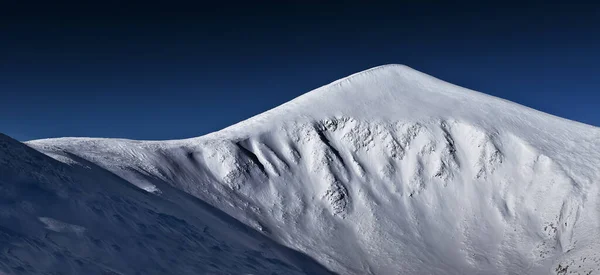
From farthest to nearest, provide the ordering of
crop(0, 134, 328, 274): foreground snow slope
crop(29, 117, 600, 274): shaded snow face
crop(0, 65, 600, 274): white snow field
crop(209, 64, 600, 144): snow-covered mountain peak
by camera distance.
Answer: crop(209, 64, 600, 144): snow-covered mountain peak, crop(29, 117, 600, 274): shaded snow face, crop(0, 65, 600, 274): white snow field, crop(0, 134, 328, 274): foreground snow slope

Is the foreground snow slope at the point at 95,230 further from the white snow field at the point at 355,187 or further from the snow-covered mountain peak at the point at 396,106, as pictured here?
the snow-covered mountain peak at the point at 396,106

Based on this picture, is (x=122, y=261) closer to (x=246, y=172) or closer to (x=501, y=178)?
(x=246, y=172)

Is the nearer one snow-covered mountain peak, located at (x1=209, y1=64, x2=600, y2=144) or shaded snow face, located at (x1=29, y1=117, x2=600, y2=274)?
shaded snow face, located at (x1=29, y1=117, x2=600, y2=274)

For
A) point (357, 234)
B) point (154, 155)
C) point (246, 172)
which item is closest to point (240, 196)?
point (246, 172)

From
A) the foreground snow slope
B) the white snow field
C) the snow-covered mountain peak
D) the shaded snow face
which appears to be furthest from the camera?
the snow-covered mountain peak

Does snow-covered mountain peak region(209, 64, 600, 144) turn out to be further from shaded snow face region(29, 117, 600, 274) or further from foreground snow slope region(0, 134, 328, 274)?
foreground snow slope region(0, 134, 328, 274)

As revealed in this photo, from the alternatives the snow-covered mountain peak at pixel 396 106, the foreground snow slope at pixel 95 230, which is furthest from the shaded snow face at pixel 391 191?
the foreground snow slope at pixel 95 230

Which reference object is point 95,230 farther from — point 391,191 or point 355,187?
point 391,191

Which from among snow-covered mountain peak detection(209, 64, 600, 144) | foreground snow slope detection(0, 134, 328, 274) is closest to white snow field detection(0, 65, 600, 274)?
foreground snow slope detection(0, 134, 328, 274)
